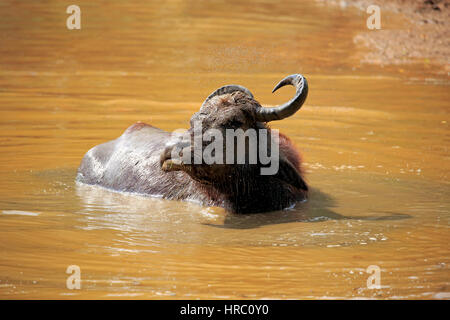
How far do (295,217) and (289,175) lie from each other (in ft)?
1.70

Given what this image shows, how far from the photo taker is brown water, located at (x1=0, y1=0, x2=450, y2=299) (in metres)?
5.64

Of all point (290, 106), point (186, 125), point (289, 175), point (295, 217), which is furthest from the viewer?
point (186, 125)

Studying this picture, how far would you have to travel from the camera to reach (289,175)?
7.73 meters

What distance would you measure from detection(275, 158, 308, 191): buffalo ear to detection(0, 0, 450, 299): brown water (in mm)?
240

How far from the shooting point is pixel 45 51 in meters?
17.4

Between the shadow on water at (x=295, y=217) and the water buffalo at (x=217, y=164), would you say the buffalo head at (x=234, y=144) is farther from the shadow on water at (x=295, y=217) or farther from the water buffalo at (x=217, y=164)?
the shadow on water at (x=295, y=217)

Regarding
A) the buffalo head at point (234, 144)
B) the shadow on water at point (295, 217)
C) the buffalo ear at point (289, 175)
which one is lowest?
the shadow on water at point (295, 217)

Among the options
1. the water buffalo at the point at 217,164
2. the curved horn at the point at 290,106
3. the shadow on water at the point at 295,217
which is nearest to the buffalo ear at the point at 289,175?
the water buffalo at the point at 217,164

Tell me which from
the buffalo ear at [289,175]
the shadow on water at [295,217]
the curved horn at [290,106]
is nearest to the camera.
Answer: the curved horn at [290,106]

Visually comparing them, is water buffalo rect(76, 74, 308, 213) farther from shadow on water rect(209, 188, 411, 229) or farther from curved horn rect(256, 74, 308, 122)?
shadow on water rect(209, 188, 411, 229)

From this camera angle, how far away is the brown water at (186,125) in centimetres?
564

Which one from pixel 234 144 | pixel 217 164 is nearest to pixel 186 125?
pixel 234 144

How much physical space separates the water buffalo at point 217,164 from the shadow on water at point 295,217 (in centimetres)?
12

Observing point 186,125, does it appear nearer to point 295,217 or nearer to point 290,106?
point 295,217
